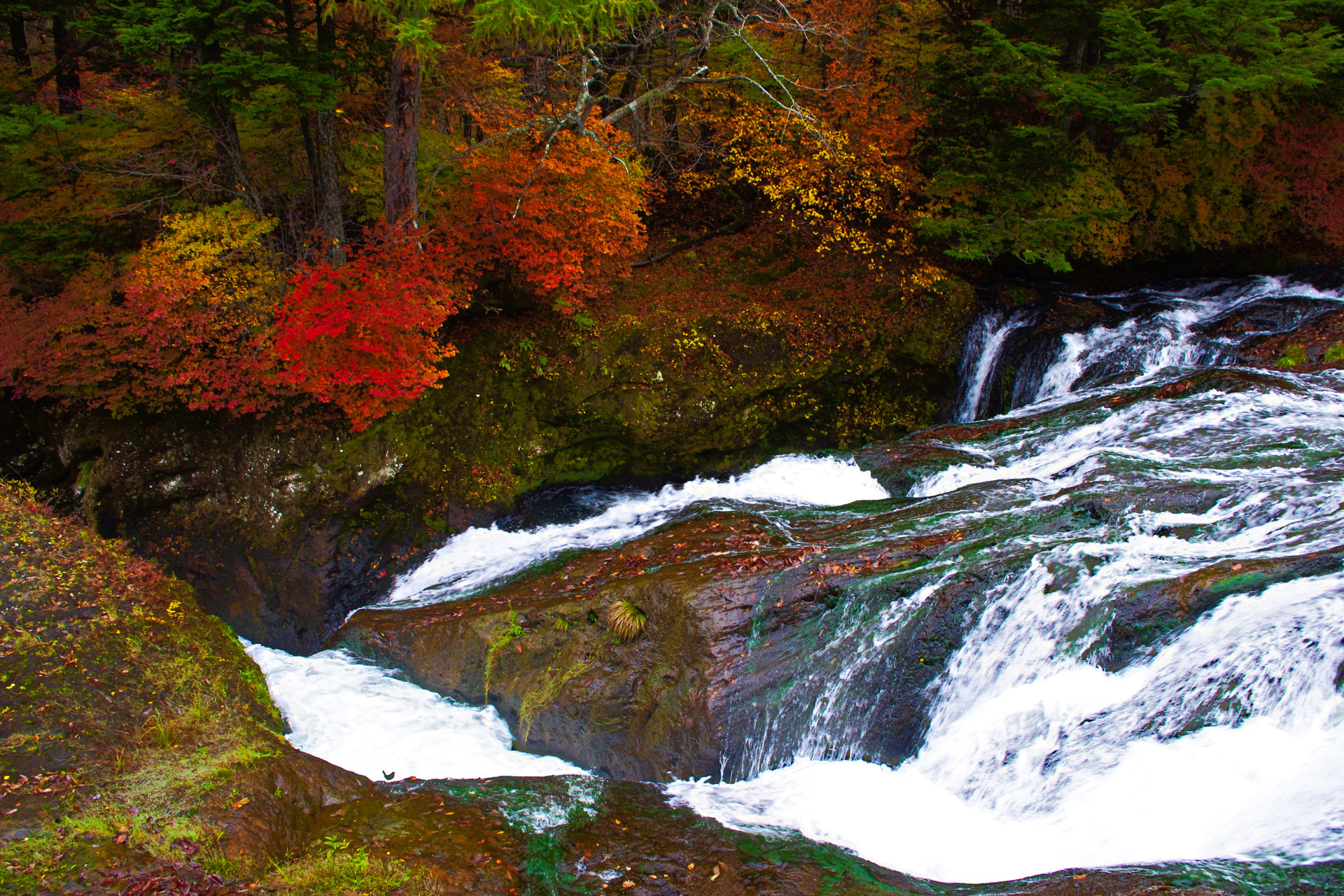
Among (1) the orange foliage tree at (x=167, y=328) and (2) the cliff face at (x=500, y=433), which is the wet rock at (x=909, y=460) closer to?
(2) the cliff face at (x=500, y=433)

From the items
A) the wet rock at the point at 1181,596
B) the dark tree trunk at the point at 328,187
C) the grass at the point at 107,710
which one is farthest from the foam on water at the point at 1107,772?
the dark tree trunk at the point at 328,187

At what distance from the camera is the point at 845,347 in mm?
12922

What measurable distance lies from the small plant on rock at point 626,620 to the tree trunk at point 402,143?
6285mm

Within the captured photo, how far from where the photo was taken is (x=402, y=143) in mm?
10586

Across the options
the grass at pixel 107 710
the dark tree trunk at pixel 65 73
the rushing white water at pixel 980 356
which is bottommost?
the grass at pixel 107 710

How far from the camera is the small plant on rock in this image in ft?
24.3

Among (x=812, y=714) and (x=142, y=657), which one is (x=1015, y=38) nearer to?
(x=812, y=714)

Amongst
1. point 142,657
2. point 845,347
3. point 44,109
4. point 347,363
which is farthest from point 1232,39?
point 44,109

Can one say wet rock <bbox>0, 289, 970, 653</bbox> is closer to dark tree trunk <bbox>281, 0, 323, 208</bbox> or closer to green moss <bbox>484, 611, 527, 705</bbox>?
dark tree trunk <bbox>281, 0, 323, 208</bbox>

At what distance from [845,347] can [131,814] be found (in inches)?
440

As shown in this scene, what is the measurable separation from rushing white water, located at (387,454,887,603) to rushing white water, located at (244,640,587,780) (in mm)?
1898

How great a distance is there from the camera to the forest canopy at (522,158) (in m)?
9.84

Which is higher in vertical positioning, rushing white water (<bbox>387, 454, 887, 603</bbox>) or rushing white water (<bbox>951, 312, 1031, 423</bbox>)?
rushing white water (<bbox>951, 312, 1031, 423</bbox>)

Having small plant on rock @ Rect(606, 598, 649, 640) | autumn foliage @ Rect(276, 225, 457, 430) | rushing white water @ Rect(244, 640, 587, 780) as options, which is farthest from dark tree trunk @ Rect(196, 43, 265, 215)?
small plant on rock @ Rect(606, 598, 649, 640)
